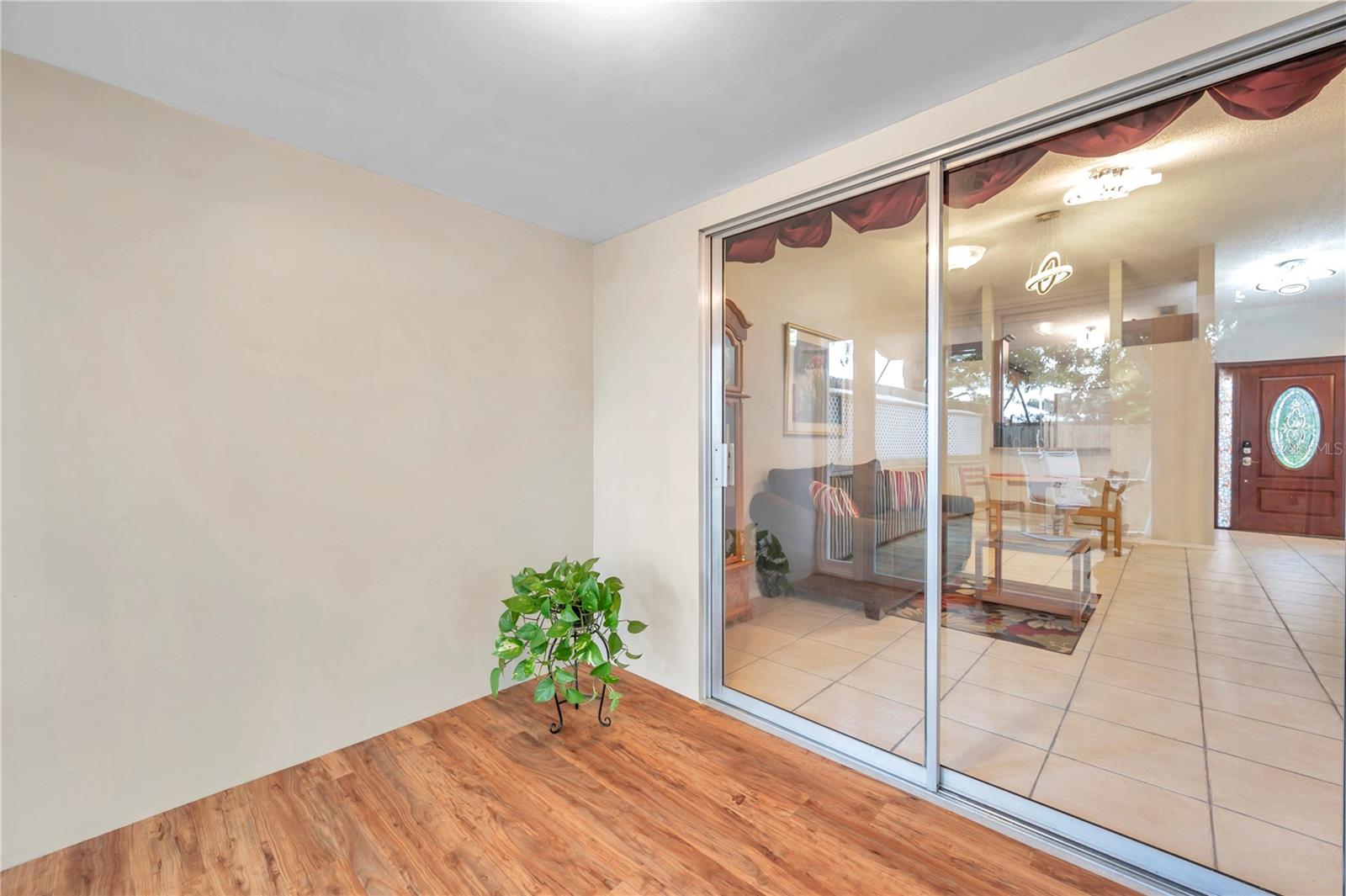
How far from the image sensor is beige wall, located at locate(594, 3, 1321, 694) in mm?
2238

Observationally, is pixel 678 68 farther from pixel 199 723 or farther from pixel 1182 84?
pixel 199 723

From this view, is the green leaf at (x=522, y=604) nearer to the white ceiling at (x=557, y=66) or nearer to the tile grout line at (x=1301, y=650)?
the white ceiling at (x=557, y=66)

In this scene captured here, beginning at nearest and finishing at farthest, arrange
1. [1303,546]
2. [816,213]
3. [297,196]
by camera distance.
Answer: [1303,546], [297,196], [816,213]

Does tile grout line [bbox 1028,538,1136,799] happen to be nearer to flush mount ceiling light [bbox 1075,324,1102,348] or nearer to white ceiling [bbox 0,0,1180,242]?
flush mount ceiling light [bbox 1075,324,1102,348]

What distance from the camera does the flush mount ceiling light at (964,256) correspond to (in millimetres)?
1921

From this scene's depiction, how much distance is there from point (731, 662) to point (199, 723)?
212 cm

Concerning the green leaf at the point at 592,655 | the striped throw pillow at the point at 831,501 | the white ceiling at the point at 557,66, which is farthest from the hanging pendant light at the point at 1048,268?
the green leaf at the point at 592,655

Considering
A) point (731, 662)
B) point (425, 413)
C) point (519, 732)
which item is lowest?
point (519, 732)

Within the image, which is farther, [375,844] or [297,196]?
[297,196]

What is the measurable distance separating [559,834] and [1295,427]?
2.42m

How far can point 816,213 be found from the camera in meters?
2.36

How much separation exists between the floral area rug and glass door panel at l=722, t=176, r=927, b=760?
11 cm

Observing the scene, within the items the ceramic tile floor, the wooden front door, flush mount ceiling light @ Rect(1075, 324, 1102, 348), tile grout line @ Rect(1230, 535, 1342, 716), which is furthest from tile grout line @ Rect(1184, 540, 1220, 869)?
flush mount ceiling light @ Rect(1075, 324, 1102, 348)

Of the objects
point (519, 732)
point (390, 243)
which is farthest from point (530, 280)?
point (519, 732)
